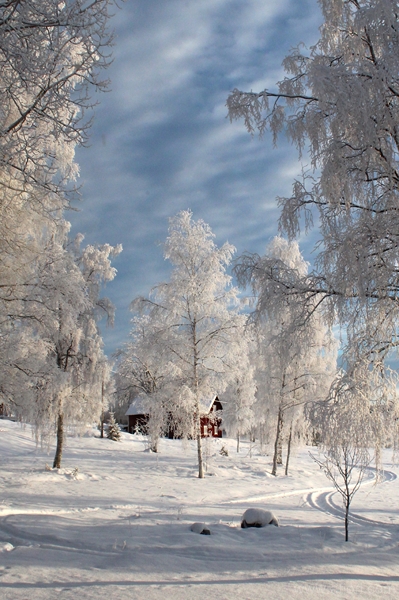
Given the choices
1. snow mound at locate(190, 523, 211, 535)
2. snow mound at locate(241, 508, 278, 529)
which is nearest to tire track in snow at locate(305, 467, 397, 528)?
snow mound at locate(241, 508, 278, 529)

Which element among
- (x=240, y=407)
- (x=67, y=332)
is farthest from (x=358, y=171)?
(x=240, y=407)

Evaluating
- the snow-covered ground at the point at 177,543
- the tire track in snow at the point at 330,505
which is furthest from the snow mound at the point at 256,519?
the tire track in snow at the point at 330,505

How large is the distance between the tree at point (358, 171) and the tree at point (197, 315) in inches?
365

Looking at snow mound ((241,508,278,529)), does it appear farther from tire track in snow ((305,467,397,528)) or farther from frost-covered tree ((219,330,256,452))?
frost-covered tree ((219,330,256,452))

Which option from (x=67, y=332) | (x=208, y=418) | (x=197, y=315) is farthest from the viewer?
(x=208, y=418)

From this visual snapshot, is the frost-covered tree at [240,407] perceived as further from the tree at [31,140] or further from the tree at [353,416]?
the tree at [353,416]

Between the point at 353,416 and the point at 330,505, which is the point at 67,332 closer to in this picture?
the point at 353,416

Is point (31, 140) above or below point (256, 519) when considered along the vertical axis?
above

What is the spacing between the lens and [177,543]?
6195mm

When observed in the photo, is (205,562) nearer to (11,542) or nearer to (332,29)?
(11,542)

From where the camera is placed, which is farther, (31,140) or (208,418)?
(208,418)

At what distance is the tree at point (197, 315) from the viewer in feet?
51.6

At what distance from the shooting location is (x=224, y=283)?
16.2 meters

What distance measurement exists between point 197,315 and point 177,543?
1027 centimetres
